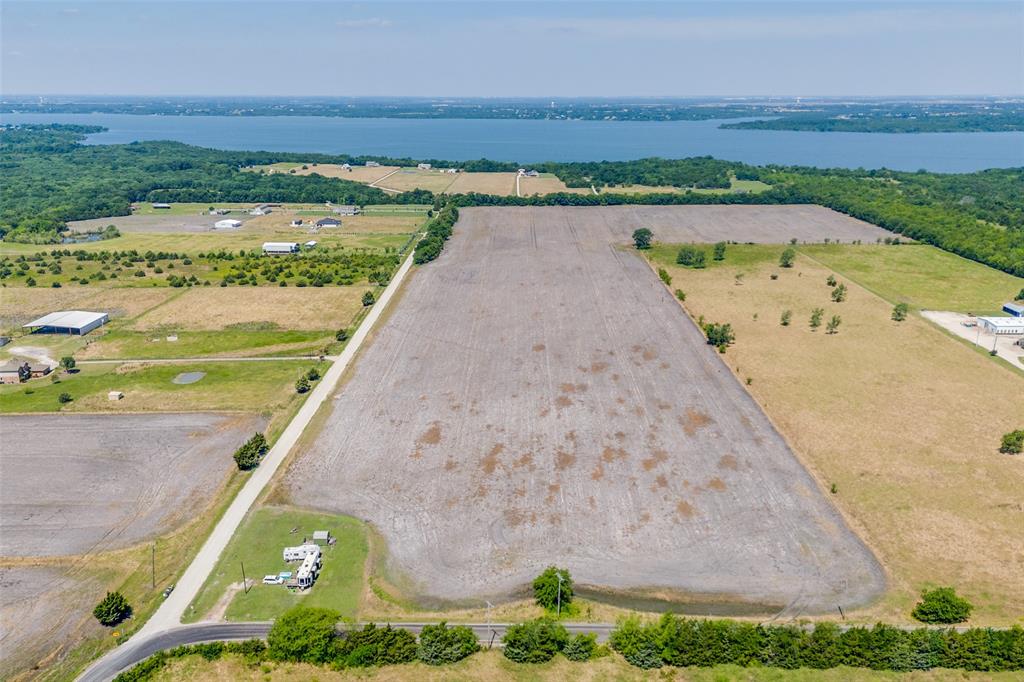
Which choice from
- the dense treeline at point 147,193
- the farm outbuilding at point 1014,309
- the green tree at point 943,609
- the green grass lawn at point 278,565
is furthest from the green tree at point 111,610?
the dense treeline at point 147,193

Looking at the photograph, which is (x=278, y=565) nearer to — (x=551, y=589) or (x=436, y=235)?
(x=551, y=589)

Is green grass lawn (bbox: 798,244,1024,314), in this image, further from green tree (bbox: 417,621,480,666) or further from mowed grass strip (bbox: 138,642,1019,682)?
green tree (bbox: 417,621,480,666)

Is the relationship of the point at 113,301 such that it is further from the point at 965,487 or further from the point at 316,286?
the point at 965,487

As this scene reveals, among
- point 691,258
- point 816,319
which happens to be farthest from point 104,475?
point 691,258

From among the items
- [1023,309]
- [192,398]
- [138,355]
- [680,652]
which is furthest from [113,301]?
[1023,309]

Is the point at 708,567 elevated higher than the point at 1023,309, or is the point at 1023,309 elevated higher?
the point at 1023,309

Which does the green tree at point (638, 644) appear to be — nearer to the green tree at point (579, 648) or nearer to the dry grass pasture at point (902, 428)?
the green tree at point (579, 648)

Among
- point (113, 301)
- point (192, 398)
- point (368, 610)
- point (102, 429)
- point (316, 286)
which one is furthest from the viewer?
point (316, 286)
